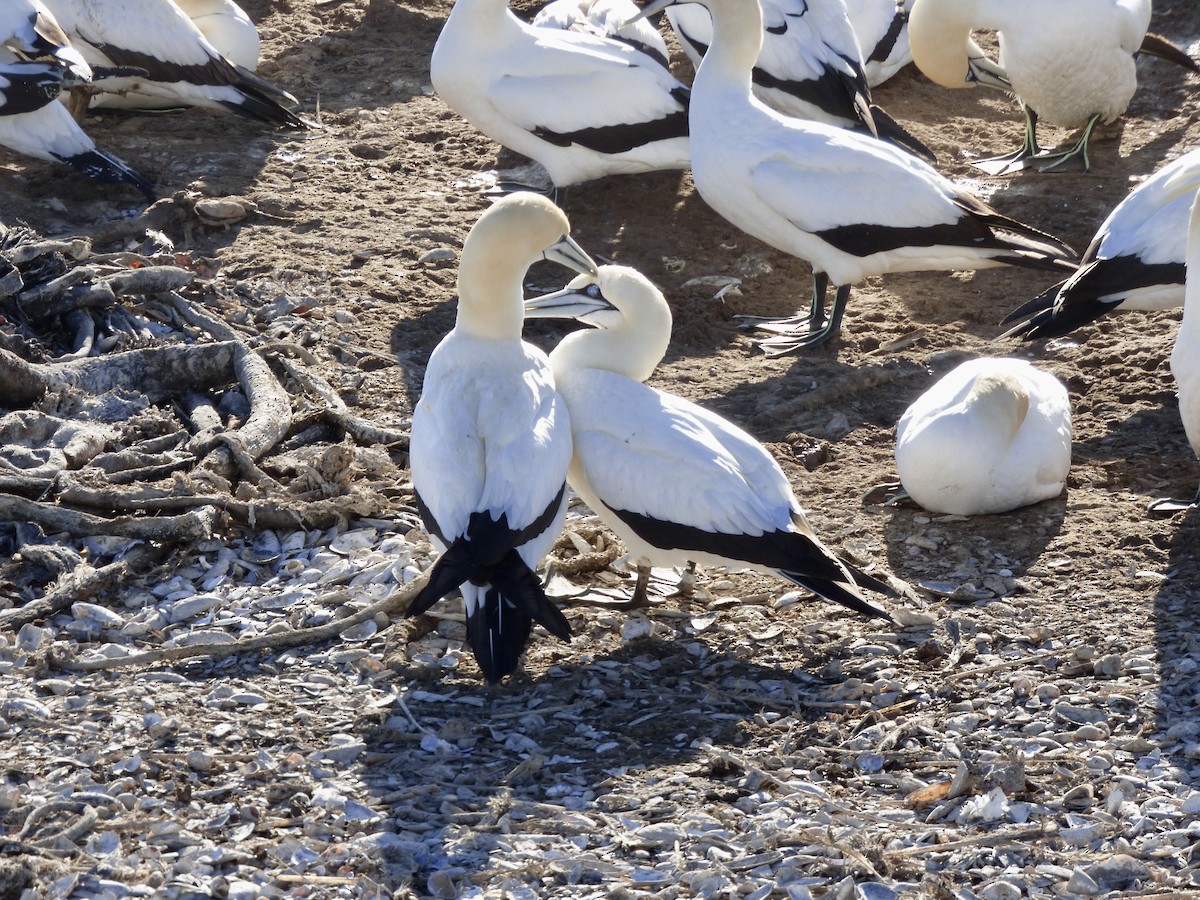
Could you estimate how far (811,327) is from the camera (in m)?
7.05

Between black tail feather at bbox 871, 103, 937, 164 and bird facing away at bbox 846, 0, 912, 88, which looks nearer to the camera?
black tail feather at bbox 871, 103, 937, 164

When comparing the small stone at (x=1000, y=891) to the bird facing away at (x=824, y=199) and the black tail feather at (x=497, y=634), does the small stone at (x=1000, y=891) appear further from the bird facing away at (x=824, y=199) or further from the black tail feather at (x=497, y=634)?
the bird facing away at (x=824, y=199)

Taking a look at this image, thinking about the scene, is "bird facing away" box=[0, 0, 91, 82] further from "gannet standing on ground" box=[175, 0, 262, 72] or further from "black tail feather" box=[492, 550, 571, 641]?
"black tail feather" box=[492, 550, 571, 641]

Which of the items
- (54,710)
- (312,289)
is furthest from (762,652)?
(312,289)

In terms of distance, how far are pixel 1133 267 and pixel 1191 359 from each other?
97 centimetres

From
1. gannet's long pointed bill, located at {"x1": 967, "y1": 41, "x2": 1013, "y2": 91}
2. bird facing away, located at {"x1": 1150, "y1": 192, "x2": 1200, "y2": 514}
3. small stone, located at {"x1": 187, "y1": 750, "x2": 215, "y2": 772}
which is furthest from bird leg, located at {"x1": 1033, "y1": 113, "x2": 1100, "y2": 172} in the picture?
small stone, located at {"x1": 187, "y1": 750, "x2": 215, "y2": 772}

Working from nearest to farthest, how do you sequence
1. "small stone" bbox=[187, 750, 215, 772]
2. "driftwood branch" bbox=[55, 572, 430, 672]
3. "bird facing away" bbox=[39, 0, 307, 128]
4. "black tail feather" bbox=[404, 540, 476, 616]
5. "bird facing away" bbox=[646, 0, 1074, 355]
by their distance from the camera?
"small stone" bbox=[187, 750, 215, 772] → "black tail feather" bbox=[404, 540, 476, 616] → "driftwood branch" bbox=[55, 572, 430, 672] → "bird facing away" bbox=[646, 0, 1074, 355] → "bird facing away" bbox=[39, 0, 307, 128]

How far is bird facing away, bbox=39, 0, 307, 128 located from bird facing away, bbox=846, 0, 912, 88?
11.7 ft

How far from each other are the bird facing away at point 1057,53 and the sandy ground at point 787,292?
257 mm

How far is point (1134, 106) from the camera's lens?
31.9 ft

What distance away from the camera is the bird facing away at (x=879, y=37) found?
31.8ft

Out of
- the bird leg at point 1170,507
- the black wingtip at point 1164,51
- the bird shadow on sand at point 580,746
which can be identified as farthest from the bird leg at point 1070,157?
the bird shadow on sand at point 580,746

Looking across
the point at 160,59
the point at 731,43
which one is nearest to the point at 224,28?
the point at 160,59

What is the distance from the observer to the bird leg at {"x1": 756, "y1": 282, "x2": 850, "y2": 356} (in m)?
6.88
